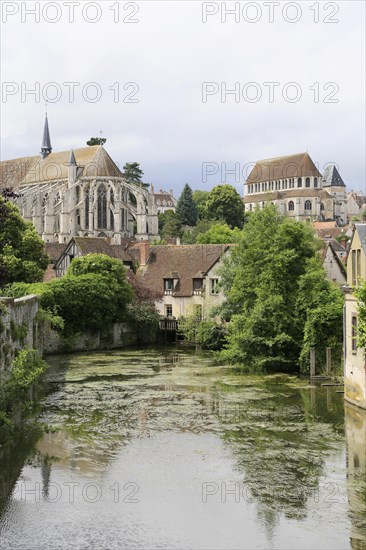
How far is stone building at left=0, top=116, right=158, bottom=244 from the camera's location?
118 m

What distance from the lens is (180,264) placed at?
62.8 metres

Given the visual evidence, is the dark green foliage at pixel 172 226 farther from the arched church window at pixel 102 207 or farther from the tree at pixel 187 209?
the arched church window at pixel 102 207

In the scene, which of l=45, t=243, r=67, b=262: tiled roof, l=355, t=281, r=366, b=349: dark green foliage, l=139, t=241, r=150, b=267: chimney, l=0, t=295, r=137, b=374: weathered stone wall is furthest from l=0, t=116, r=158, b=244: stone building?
l=355, t=281, r=366, b=349: dark green foliage

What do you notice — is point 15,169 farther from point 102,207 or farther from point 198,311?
point 198,311

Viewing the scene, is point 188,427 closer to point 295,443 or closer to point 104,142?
point 295,443

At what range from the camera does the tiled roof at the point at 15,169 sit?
466 feet

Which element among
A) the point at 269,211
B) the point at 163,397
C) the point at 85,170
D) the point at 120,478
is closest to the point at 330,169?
the point at 85,170

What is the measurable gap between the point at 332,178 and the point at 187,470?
179m

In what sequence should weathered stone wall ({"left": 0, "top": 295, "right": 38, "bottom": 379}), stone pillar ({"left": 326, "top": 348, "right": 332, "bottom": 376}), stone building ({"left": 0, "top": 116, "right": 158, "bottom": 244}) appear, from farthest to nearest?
stone building ({"left": 0, "top": 116, "right": 158, "bottom": 244}) → stone pillar ({"left": 326, "top": 348, "right": 332, "bottom": 376}) → weathered stone wall ({"left": 0, "top": 295, "right": 38, "bottom": 379})

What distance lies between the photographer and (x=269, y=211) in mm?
44219

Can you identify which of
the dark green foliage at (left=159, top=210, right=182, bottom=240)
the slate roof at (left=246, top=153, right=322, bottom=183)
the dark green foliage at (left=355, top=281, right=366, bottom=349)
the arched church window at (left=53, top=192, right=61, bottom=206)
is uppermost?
the slate roof at (left=246, top=153, right=322, bottom=183)

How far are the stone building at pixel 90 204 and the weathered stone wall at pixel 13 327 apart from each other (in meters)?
73.8

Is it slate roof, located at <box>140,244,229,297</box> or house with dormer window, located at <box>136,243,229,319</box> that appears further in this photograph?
slate roof, located at <box>140,244,229,297</box>

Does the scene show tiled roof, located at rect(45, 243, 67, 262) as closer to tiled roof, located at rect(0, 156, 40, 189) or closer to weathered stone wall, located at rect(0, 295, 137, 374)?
weathered stone wall, located at rect(0, 295, 137, 374)
